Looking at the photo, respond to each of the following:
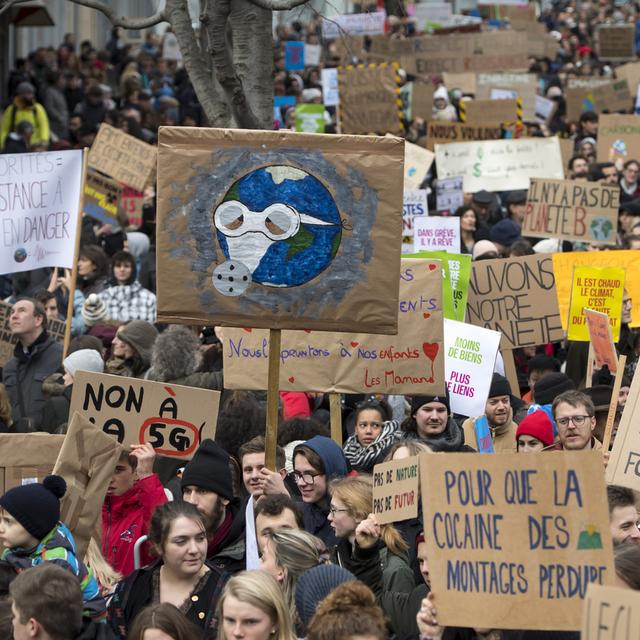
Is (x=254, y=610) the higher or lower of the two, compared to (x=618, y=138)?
lower

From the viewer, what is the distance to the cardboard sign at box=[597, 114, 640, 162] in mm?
17391

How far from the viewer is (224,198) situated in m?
6.79

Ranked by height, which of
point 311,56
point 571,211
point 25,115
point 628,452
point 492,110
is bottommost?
point 628,452

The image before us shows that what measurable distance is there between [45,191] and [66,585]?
563cm

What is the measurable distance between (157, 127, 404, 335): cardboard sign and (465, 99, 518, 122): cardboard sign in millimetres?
13055

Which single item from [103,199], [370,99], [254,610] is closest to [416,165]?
[370,99]

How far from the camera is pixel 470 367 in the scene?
8.55 meters

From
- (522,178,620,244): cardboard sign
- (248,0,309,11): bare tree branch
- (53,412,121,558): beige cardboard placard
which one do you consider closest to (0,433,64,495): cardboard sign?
(53,412,121,558): beige cardboard placard

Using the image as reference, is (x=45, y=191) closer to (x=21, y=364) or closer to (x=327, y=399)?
(x=21, y=364)

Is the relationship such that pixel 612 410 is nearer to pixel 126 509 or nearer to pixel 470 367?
pixel 470 367

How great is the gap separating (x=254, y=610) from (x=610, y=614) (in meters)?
1.24

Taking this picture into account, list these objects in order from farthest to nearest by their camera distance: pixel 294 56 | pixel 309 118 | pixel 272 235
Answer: pixel 294 56
pixel 309 118
pixel 272 235

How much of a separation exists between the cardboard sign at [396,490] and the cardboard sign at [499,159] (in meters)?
10.8

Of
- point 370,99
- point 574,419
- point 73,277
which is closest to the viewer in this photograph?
point 574,419
